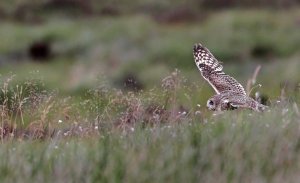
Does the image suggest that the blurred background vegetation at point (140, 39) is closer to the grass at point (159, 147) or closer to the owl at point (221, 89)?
the owl at point (221, 89)

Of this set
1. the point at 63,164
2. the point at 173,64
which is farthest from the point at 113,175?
the point at 173,64

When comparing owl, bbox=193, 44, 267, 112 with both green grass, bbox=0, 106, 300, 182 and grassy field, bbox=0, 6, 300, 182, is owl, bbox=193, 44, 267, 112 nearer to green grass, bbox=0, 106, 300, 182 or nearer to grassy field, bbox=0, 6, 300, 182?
grassy field, bbox=0, 6, 300, 182

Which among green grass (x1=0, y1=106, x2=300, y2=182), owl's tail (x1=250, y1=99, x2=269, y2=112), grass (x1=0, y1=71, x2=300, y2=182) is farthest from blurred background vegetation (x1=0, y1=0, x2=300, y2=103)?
green grass (x1=0, y1=106, x2=300, y2=182)

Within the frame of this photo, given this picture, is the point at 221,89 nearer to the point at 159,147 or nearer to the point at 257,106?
the point at 257,106

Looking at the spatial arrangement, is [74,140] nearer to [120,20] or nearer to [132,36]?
[132,36]

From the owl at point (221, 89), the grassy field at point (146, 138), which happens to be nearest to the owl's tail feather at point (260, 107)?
the owl at point (221, 89)

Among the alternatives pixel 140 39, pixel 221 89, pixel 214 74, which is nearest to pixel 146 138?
pixel 221 89
